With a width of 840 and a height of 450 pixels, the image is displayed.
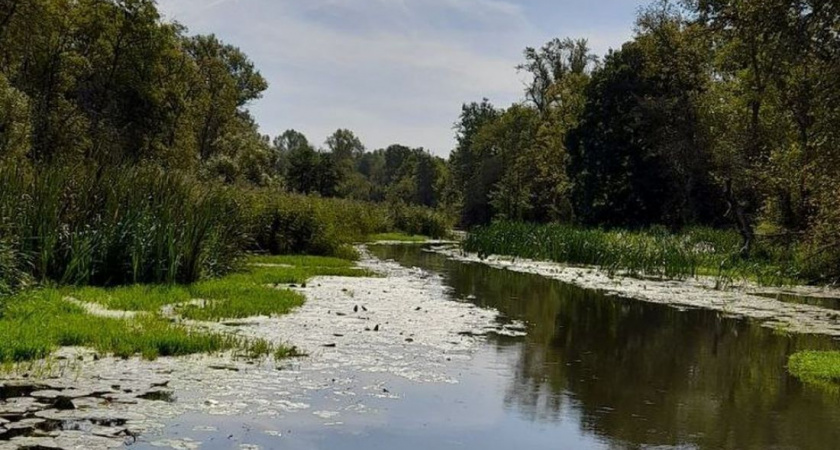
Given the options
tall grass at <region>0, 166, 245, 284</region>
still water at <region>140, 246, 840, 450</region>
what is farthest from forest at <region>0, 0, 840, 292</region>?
still water at <region>140, 246, 840, 450</region>

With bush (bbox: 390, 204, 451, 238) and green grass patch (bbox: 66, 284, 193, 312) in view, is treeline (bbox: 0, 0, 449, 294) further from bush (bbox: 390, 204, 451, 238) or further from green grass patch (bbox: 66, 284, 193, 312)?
green grass patch (bbox: 66, 284, 193, 312)


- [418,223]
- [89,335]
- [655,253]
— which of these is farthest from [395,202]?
[89,335]

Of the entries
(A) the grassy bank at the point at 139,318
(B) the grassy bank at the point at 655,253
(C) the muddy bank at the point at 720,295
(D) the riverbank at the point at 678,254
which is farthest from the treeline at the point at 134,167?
(C) the muddy bank at the point at 720,295

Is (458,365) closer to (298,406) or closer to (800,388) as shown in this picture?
(298,406)

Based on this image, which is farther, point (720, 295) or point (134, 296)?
point (720, 295)

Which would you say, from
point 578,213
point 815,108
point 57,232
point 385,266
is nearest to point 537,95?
point 578,213

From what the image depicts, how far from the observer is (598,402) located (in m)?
8.45

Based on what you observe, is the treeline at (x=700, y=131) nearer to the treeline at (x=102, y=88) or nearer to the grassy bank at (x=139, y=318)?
the grassy bank at (x=139, y=318)

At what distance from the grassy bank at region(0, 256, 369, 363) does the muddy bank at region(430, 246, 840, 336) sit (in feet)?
32.1

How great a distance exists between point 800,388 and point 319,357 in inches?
250

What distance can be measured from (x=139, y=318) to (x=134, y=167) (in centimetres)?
741

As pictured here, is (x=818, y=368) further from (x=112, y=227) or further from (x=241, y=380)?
(x=112, y=227)

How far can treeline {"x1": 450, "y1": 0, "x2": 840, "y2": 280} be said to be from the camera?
51.4ft

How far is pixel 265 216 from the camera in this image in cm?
2542
